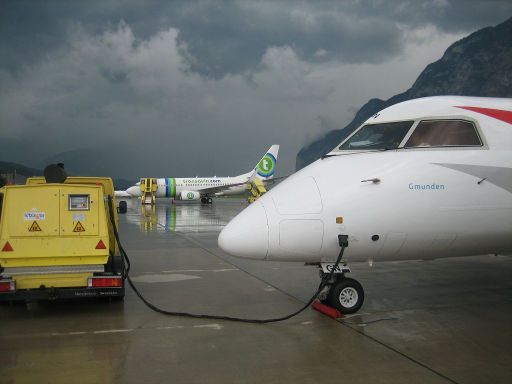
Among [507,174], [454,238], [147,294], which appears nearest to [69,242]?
[147,294]

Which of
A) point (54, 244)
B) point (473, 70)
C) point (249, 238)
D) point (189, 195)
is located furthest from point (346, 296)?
point (473, 70)

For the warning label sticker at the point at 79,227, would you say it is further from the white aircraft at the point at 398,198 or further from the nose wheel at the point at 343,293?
the nose wheel at the point at 343,293

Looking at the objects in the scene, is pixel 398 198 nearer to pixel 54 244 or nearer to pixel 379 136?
pixel 379 136

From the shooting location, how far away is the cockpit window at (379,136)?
668 cm

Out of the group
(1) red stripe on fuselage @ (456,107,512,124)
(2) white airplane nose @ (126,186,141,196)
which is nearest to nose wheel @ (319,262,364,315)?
(1) red stripe on fuselage @ (456,107,512,124)

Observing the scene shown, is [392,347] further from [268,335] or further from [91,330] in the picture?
[91,330]

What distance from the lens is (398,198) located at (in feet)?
20.5

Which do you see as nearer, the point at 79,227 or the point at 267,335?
the point at 267,335

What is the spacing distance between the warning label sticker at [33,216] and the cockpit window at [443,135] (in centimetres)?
565

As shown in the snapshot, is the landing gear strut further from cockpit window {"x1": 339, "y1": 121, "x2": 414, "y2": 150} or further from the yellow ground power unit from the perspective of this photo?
the yellow ground power unit

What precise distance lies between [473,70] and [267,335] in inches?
5768

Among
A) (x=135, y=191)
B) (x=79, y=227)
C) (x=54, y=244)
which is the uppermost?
(x=135, y=191)

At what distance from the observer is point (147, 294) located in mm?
8305

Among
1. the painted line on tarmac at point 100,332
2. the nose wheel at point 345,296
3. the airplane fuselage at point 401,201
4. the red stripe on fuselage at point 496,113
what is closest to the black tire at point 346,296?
the nose wheel at point 345,296
